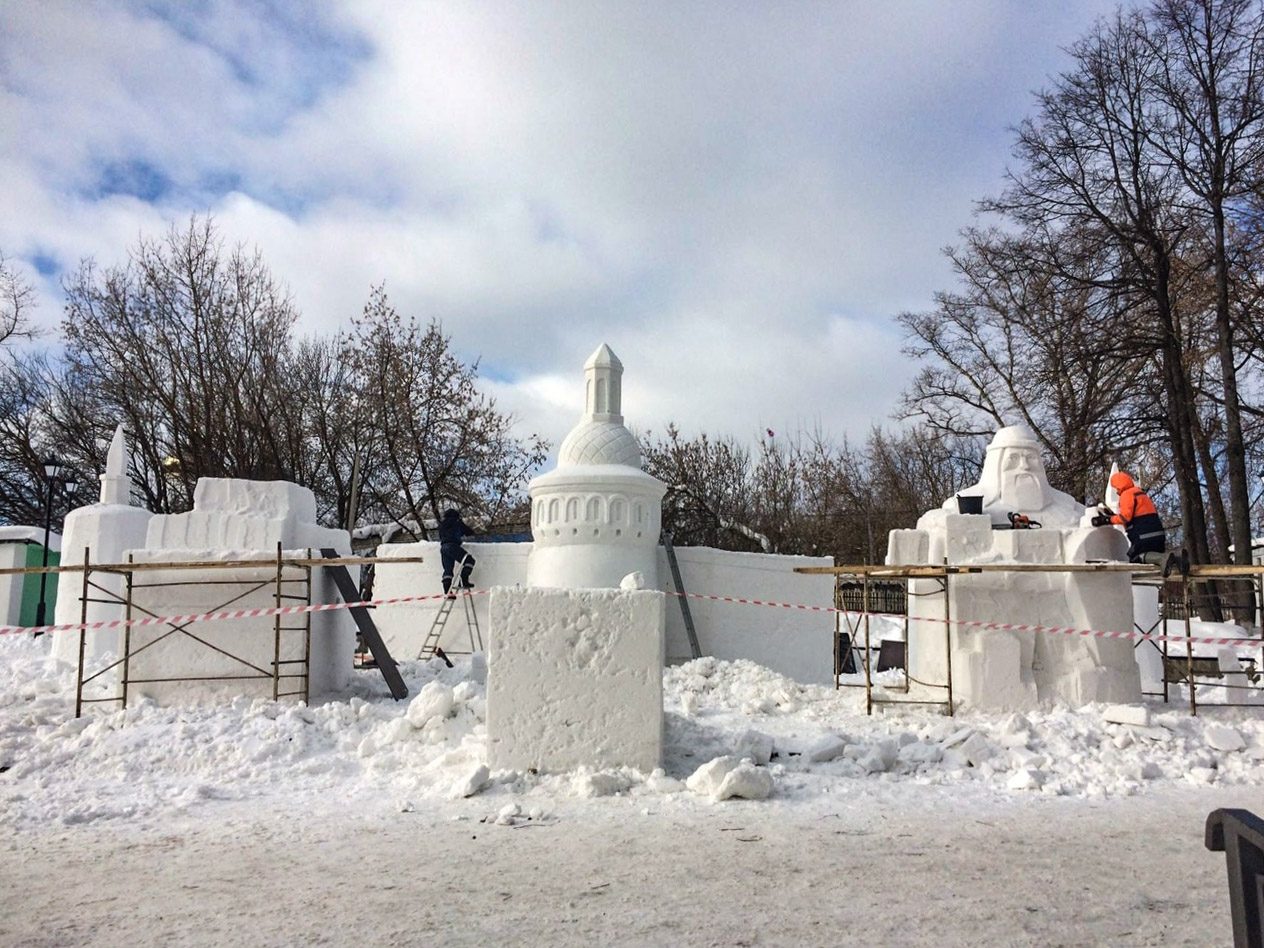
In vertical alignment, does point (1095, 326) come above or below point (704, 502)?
above

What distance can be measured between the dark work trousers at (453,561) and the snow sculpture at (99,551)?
14.1ft

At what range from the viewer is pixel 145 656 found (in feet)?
30.6

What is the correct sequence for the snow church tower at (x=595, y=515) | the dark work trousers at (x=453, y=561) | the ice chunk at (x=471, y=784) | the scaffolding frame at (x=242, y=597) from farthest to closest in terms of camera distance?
the dark work trousers at (x=453, y=561), the snow church tower at (x=595, y=515), the scaffolding frame at (x=242, y=597), the ice chunk at (x=471, y=784)


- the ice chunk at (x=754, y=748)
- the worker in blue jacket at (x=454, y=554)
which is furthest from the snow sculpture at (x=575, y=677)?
the worker in blue jacket at (x=454, y=554)

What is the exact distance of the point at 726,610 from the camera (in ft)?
48.6

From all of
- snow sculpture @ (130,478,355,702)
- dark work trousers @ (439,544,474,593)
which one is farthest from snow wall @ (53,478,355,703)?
dark work trousers @ (439,544,474,593)

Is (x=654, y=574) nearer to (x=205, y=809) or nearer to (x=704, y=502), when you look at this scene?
(x=205, y=809)

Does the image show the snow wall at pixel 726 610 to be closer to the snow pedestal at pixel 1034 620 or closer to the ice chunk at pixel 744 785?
the snow pedestal at pixel 1034 620

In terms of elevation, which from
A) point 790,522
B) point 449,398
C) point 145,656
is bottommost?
point 145,656

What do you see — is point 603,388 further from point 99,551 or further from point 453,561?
Result: point 99,551

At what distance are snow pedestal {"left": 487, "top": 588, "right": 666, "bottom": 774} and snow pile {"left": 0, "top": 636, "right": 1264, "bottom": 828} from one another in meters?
0.20

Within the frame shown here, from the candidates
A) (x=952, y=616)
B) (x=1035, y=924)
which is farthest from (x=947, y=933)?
(x=952, y=616)

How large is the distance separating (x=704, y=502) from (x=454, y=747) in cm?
2032

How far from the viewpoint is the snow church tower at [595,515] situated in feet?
45.7
